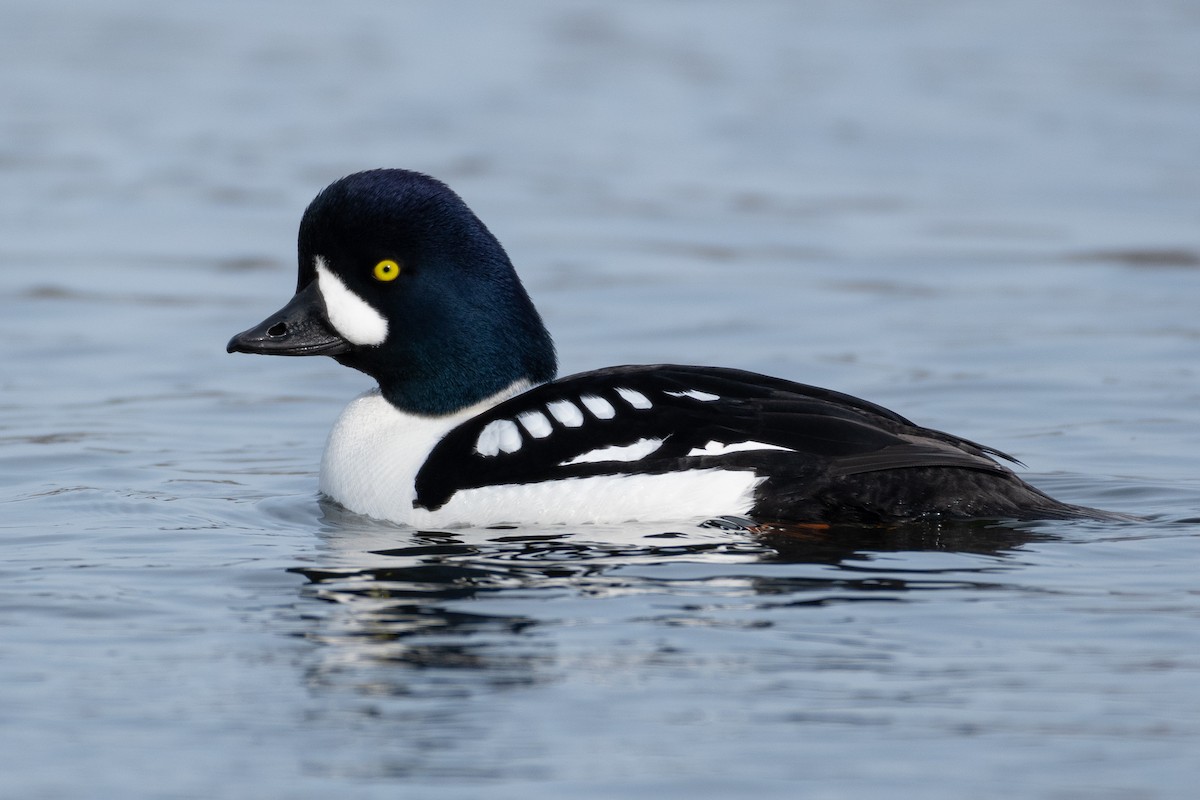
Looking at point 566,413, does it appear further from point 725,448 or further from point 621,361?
point 621,361

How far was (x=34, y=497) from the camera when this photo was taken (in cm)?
806

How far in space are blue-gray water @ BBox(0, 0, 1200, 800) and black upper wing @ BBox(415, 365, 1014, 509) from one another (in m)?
0.24

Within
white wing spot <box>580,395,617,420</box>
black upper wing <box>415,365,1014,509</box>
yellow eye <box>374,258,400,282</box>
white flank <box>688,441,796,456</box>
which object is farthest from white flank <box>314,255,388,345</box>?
white flank <box>688,441,796,456</box>

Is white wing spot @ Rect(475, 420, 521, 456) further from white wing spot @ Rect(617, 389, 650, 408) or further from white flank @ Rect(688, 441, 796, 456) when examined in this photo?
white flank @ Rect(688, 441, 796, 456)

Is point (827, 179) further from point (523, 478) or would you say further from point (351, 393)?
point (523, 478)

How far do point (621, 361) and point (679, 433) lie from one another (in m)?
4.30

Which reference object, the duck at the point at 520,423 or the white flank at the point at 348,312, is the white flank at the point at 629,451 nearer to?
the duck at the point at 520,423

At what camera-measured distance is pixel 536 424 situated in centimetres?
698

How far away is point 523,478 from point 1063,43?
15719mm

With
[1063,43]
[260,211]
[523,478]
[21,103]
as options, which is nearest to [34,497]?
[523,478]

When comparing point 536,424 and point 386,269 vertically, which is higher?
point 386,269

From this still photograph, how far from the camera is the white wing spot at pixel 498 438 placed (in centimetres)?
700

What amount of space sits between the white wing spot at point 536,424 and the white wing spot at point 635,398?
0.93 ft

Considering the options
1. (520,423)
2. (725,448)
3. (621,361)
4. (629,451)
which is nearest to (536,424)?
(520,423)
